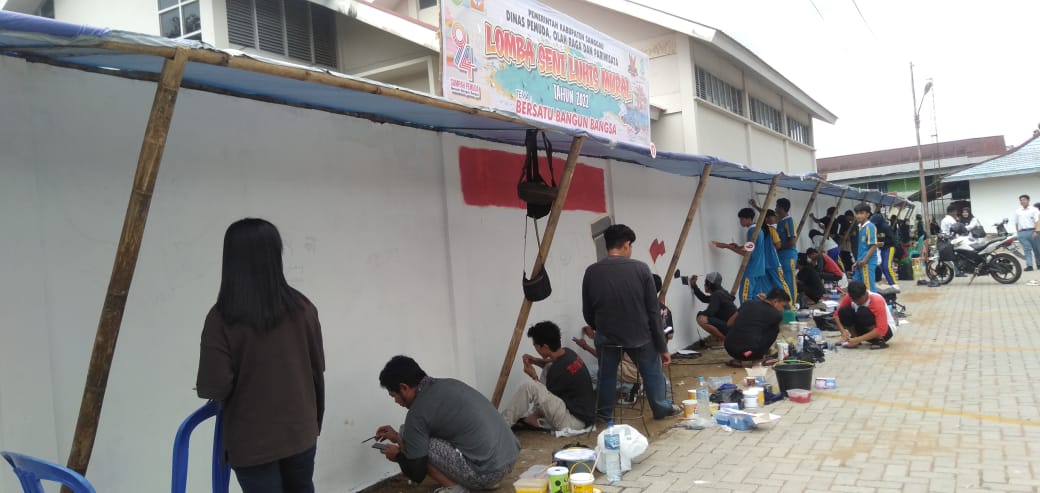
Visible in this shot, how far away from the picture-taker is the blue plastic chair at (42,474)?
2.19 m

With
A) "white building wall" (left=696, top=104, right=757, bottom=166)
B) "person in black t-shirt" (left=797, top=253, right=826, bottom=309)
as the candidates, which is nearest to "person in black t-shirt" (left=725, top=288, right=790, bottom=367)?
"person in black t-shirt" (left=797, top=253, right=826, bottom=309)

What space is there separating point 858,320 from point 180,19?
428 inches

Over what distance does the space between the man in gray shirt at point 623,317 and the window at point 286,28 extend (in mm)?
7990

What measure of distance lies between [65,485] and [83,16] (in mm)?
12505

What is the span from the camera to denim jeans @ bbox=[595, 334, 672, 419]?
544 cm

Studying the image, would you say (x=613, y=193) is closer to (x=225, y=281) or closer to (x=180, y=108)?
(x=180, y=108)

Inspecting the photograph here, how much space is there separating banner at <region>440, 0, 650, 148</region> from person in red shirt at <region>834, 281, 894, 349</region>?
3242 mm

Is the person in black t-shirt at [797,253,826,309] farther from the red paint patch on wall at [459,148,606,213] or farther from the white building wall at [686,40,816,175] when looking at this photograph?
the red paint patch on wall at [459,148,606,213]

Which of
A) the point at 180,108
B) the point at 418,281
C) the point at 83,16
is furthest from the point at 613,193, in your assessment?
the point at 83,16

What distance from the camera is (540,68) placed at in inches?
230

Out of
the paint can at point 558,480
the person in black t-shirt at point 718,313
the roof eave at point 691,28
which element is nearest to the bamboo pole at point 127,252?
the paint can at point 558,480

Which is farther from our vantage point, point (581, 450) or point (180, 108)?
point (581, 450)

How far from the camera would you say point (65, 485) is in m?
2.23

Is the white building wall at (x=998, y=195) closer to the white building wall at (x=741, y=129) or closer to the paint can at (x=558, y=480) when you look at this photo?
the white building wall at (x=741, y=129)
